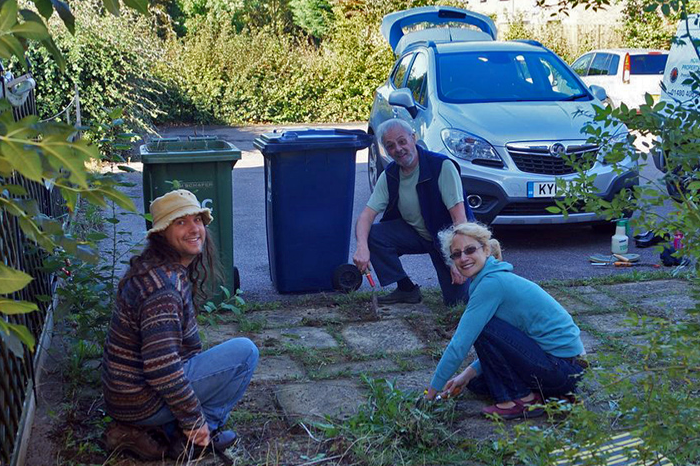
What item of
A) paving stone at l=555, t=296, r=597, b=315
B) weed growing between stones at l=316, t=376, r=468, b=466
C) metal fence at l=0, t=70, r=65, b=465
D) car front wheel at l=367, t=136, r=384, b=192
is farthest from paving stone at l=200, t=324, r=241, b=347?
car front wheel at l=367, t=136, r=384, b=192

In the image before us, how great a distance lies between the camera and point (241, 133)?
18234 millimetres

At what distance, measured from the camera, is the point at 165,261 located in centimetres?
368

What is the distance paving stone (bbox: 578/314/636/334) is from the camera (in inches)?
223

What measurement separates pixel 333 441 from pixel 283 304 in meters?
2.51

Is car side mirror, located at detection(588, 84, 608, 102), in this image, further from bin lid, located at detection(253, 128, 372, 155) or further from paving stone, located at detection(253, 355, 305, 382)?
paving stone, located at detection(253, 355, 305, 382)

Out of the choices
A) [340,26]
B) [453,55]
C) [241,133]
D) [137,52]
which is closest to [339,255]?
[453,55]

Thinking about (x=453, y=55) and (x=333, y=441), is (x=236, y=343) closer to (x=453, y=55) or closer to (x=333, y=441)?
(x=333, y=441)

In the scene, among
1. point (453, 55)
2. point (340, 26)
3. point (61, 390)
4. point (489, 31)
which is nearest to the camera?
point (61, 390)

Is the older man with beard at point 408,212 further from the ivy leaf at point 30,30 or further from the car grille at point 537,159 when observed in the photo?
the ivy leaf at point 30,30

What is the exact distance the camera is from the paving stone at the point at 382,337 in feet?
17.7

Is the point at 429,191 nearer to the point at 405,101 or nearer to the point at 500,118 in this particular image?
the point at 500,118

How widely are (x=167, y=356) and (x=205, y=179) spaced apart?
2.75 m

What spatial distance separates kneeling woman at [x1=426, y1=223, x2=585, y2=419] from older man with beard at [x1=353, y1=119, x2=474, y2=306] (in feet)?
5.36

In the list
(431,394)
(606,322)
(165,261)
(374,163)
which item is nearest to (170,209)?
(165,261)
